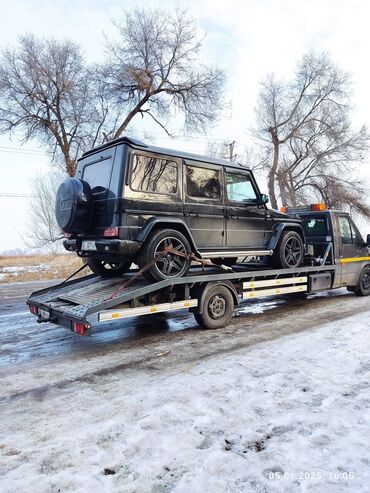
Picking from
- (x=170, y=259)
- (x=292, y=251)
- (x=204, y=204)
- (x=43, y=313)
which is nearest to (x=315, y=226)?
(x=292, y=251)

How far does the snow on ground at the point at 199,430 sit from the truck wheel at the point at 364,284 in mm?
4899

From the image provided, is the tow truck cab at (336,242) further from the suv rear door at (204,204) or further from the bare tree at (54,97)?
the bare tree at (54,97)

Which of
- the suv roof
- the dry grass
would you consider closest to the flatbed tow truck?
the suv roof

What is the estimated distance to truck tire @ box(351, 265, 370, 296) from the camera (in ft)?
28.8

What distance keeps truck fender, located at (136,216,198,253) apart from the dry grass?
10323 mm

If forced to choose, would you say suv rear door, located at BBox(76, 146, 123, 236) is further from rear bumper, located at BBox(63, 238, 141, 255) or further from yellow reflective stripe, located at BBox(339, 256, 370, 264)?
yellow reflective stripe, located at BBox(339, 256, 370, 264)

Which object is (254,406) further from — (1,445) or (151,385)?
(1,445)

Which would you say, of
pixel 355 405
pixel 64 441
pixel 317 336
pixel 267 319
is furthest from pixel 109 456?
pixel 267 319

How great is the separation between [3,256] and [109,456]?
1073 inches

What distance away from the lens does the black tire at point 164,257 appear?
16.9 ft

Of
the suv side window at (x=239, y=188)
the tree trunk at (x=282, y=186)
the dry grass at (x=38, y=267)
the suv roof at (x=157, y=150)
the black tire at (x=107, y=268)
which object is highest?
the tree trunk at (x=282, y=186)

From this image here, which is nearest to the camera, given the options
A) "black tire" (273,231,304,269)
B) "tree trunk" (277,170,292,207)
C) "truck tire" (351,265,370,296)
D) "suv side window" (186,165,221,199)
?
"suv side window" (186,165,221,199)

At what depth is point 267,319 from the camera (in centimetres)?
668

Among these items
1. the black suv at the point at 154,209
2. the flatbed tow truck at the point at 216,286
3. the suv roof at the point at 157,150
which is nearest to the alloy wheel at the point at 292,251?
the flatbed tow truck at the point at 216,286
